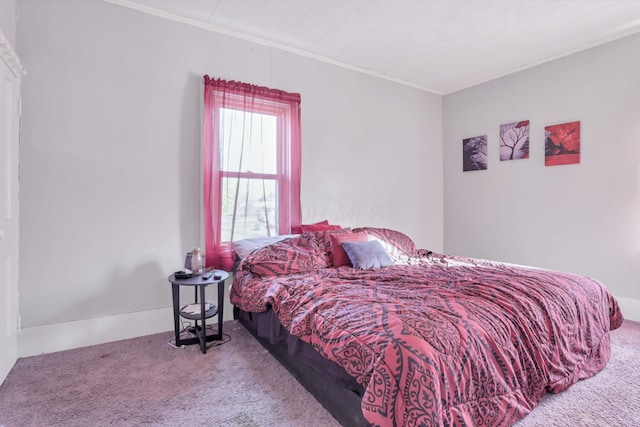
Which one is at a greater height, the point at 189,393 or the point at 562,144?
the point at 562,144

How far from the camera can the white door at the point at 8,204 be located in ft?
6.35

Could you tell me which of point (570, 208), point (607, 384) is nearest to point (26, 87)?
point (607, 384)

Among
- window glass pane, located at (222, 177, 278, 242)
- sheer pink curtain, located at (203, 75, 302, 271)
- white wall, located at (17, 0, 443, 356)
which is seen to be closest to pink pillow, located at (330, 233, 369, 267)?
sheer pink curtain, located at (203, 75, 302, 271)

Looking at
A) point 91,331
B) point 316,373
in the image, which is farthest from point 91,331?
point 316,373

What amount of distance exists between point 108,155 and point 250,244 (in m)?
1.30

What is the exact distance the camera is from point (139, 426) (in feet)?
5.23

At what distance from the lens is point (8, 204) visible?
6.71ft

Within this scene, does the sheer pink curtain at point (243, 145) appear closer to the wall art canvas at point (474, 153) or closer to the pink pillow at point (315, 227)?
the pink pillow at point (315, 227)

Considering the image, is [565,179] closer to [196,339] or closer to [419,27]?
[419,27]

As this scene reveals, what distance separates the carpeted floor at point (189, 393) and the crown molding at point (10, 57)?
191cm

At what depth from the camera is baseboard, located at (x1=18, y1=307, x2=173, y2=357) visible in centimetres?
233

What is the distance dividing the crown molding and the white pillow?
6.16ft

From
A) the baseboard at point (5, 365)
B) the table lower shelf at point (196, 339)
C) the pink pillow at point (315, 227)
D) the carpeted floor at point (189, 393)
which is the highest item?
the pink pillow at point (315, 227)

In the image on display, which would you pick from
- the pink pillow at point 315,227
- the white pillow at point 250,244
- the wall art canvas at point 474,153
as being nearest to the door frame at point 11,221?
the white pillow at point 250,244
